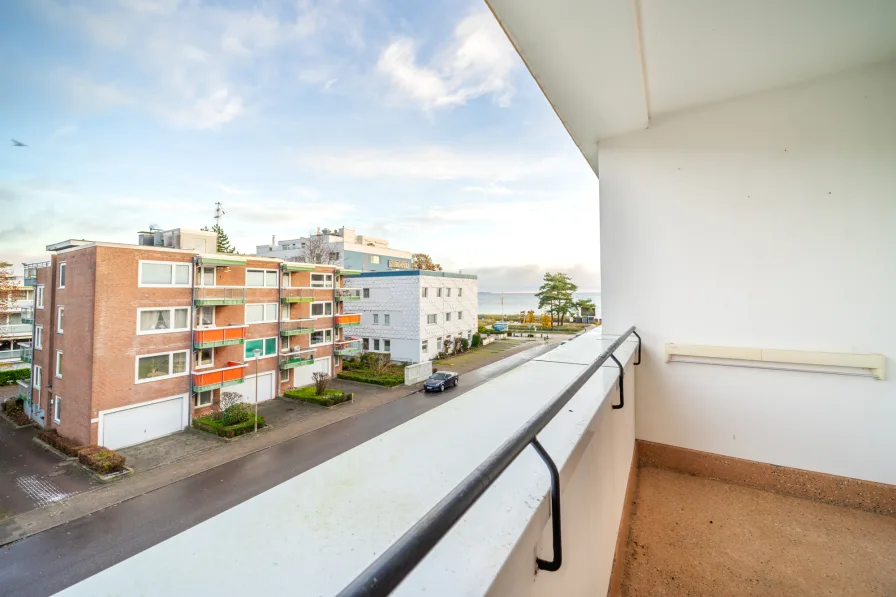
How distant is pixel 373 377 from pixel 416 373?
5.62 feet

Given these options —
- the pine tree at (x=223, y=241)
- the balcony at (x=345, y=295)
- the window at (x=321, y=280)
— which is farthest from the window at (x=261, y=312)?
the pine tree at (x=223, y=241)

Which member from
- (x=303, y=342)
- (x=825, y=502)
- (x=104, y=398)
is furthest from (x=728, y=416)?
(x=303, y=342)

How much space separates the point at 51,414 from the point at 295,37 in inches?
492

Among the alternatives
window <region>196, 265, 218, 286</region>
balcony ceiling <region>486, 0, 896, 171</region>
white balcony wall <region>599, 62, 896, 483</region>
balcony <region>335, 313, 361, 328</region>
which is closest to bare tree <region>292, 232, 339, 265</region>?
balcony <region>335, 313, 361, 328</region>

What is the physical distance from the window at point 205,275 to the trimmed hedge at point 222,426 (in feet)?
12.1

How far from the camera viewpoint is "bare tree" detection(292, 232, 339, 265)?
21.3 metres

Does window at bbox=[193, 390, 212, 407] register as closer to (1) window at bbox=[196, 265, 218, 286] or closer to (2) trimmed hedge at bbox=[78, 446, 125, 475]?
(2) trimmed hedge at bbox=[78, 446, 125, 475]

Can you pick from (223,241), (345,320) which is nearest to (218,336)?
(345,320)

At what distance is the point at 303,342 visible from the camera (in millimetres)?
12477

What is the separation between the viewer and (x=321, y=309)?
1318 centimetres

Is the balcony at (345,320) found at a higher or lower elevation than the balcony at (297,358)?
higher

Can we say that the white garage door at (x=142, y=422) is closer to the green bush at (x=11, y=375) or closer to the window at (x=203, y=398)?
the window at (x=203, y=398)

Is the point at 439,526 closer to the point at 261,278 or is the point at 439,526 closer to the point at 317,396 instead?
the point at 317,396

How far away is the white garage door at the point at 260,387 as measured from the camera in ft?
34.9
